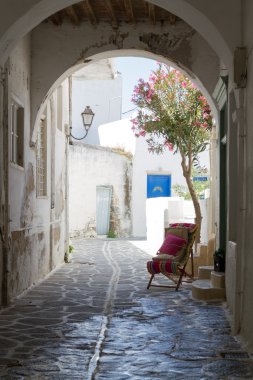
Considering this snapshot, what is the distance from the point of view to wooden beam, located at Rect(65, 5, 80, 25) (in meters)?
9.09

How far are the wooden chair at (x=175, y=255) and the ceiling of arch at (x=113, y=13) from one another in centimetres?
344

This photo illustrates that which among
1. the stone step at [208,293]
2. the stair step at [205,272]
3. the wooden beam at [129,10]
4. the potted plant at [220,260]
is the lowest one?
the stone step at [208,293]

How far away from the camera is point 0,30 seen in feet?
20.3

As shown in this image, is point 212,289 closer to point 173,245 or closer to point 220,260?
point 220,260

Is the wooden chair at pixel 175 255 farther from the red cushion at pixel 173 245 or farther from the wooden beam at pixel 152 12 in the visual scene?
the wooden beam at pixel 152 12

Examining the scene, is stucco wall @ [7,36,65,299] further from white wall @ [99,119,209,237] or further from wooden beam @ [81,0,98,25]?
white wall @ [99,119,209,237]

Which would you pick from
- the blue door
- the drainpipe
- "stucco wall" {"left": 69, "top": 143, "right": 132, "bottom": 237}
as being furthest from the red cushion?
the blue door

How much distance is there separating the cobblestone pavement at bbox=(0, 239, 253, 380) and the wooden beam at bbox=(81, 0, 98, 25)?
170 inches

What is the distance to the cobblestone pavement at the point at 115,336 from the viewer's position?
15.3 feet

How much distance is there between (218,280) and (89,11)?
456 cm

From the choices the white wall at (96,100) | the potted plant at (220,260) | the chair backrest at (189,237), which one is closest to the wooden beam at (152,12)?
the chair backrest at (189,237)

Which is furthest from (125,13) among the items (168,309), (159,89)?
(168,309)

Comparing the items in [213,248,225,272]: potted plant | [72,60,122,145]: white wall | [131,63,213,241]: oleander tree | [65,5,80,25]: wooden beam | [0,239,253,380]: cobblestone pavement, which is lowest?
[0,239,253,380]: cobblestone pavement

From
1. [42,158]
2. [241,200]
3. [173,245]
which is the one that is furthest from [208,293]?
[42,158]
